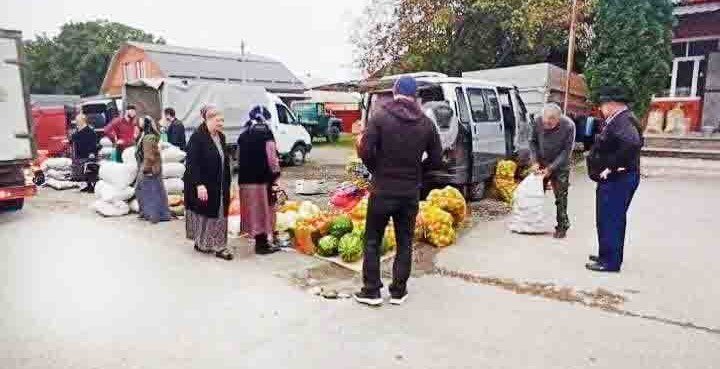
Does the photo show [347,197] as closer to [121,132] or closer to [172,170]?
[172,170]

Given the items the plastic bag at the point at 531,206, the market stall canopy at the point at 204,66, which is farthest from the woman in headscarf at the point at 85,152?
the market stall canopy at the point at 204,66

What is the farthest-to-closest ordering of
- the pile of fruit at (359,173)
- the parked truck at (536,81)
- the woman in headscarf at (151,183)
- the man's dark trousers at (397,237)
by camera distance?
the parked truck at (536,81) < the pile of fruit at (359,173) < the woman in headscarf at (151,183) < the man's dark trousers at (397,237)

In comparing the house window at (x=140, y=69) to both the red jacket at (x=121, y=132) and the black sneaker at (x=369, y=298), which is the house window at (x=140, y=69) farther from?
the black sneaker at (x=369, y=298)

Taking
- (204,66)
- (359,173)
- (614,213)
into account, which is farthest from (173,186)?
(204,66)

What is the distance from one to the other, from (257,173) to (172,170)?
3.99 metres

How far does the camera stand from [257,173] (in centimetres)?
595

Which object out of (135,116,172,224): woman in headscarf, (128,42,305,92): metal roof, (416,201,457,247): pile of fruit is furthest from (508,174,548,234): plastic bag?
(128,42,305,92): metal roof

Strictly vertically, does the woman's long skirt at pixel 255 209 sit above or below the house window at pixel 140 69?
below

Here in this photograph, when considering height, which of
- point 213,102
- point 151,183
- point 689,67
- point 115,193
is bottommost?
point 115,193

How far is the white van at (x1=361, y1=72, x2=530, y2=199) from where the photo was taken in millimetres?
7891

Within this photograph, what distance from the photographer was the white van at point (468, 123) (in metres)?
7.89

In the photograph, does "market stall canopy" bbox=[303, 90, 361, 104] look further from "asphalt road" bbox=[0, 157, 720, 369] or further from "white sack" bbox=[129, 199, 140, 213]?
"asphalt road" bbox=[0, 157, 720, 369]

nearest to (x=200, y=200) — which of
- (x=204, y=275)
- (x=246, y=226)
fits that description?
(x=246, y=226)

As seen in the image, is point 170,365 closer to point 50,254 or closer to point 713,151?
point 50,254
